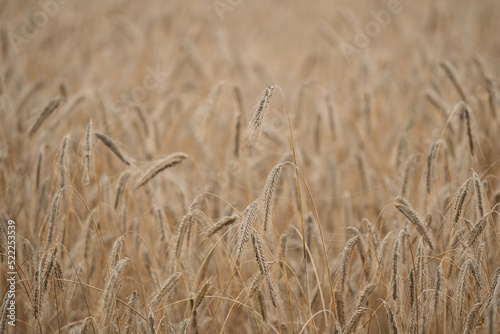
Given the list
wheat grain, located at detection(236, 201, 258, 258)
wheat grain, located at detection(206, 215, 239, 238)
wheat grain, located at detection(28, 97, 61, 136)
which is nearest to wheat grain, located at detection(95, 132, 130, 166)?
wheat grain, located at detection(28, 97, 61, 136)

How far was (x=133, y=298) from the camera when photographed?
5.65 feet

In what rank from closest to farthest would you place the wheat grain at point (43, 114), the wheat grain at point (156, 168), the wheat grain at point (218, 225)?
the wheat grain at point (218, 225), the wheat grain at point (156, 168), the wheat grain at point (43, 114)

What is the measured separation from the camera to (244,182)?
3.45 m

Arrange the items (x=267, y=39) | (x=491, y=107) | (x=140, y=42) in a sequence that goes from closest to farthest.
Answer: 1. (x=491, y=107)
2. (x=140, y=42)
3. (x=267, y=39)

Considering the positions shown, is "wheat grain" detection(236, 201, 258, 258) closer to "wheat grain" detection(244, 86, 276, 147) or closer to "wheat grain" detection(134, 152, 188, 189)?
"wheat grain" detection(244, 86, 276, 147)

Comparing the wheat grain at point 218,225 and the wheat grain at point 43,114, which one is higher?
the wheat grain at point 43,114

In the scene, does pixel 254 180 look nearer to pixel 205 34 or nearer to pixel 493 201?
pixel 493 201

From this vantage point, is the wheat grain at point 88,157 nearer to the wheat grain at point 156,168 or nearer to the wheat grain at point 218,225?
the wheat grain at point 156,168

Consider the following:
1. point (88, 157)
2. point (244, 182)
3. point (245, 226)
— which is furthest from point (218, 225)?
point (244, 182)

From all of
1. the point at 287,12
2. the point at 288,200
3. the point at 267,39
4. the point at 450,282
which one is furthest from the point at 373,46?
the point at 450,282

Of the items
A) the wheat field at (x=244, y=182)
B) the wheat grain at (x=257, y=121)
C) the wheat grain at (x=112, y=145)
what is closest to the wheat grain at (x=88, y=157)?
the wheat field at (x=244, y=182)

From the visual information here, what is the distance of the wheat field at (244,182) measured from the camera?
1.64 meters

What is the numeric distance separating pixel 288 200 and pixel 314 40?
5.22 meters

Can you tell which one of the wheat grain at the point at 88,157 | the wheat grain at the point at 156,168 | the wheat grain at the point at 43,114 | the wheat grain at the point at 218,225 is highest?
the wheat grain at the point at 43,114
